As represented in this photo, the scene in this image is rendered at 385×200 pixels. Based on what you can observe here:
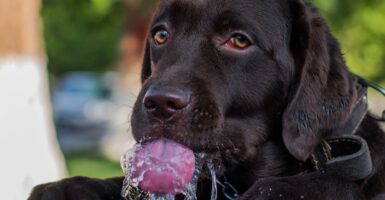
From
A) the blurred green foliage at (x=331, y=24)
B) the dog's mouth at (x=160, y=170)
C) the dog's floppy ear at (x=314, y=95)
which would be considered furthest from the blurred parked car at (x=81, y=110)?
the dog's mouth at (x=160, y=170)

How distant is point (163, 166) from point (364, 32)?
2351cm

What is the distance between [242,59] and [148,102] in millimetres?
700

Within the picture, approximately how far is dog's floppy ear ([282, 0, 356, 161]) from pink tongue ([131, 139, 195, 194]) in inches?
25.4

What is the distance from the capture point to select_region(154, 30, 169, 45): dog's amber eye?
4.28 metres

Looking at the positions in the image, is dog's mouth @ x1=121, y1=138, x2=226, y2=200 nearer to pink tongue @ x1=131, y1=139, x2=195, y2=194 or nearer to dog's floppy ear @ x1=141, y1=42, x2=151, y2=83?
pink tongue @ x1=131, y1=139, x2=195, y2=194

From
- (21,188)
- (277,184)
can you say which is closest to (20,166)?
(21,188)

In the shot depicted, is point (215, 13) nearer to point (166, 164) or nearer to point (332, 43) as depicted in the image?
point (332, 43)

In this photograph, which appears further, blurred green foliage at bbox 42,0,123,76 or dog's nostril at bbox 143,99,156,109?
blurred green foliage at bbox 42,0,123,76

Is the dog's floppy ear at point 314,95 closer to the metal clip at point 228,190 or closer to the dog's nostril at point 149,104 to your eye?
the metal clip at point 228,190

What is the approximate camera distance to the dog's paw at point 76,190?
11.7ft

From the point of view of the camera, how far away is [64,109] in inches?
1590

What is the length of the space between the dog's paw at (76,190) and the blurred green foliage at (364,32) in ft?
53.0

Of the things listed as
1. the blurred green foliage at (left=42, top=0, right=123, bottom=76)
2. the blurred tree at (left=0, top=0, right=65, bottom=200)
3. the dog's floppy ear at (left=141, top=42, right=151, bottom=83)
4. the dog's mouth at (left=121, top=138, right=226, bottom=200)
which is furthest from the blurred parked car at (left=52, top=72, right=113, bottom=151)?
the dog's mouth at (left=121, top=138, right=226, bottom=200)

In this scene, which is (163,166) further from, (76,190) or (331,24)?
(331,24)
